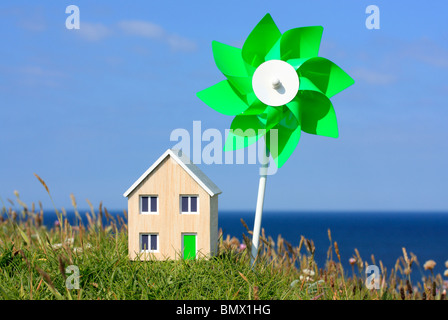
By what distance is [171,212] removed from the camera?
5.21 metres

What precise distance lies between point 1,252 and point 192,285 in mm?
2327

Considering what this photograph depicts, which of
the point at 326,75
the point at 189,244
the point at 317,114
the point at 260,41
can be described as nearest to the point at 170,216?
the point at 189,244

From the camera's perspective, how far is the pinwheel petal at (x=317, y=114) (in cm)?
540

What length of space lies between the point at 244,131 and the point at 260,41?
1.05 metres

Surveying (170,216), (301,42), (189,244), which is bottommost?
(189,244)

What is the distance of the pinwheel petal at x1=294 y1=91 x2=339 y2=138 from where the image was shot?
5402 mm

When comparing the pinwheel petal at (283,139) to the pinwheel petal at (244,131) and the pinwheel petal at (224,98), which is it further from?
the pinwheel petal at (224,98)

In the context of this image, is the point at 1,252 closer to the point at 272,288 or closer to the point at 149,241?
the point at 149,241

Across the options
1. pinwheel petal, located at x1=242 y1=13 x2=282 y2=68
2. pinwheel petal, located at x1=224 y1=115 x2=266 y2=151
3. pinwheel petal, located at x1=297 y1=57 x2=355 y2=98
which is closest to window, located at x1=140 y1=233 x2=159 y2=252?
pinwheel petal, located at x1=224 y1=115 x2=266 y2=151

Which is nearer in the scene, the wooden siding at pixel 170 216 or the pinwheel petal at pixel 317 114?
the wooden siding at pixel 170 216

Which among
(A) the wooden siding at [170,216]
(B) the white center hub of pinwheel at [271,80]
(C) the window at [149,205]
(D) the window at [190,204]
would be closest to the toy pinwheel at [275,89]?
(B) the white center hub of pinwheel at [271,80]

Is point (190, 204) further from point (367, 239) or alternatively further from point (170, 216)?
point (367, 239)

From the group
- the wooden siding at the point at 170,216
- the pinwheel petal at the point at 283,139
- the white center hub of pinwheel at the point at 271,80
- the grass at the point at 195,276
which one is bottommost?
the grass at the point at 195,276

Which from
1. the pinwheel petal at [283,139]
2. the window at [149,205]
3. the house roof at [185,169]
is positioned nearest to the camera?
the house roof at [185,169]
